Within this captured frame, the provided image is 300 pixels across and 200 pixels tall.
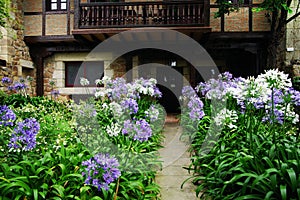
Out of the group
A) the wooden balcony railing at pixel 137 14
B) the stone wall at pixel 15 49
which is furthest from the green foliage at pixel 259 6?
the stone wall at pixel 15 49

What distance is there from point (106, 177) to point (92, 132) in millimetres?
1756

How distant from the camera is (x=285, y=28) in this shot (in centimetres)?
713

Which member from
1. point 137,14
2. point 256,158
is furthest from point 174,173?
point 137,14

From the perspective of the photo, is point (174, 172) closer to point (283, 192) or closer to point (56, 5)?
point (283, 192)

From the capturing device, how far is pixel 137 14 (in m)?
7.70

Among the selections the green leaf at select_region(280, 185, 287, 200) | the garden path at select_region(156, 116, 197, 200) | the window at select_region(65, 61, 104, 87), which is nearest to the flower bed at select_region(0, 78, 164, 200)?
the garden path at select_region(156, 116, 197, 200)

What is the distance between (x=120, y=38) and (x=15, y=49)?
2.95m

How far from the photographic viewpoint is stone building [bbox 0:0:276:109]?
765 centimetres

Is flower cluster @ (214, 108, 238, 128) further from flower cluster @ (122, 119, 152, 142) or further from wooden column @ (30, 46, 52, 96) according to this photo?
wooden column @ (30, 46, 52, 96)

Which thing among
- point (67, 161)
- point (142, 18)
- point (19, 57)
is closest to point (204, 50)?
point (142, 18)

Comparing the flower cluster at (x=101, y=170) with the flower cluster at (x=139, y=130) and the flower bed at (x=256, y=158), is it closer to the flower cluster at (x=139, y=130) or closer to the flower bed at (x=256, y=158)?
the flower cluster at (x=139, y=130)

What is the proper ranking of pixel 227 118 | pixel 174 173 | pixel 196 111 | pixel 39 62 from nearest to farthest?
pixel 227 118 → pixel 174 173 → pixel 196 111 → pixel 39 62

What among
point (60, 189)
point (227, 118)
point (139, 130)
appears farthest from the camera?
point (227, 118)

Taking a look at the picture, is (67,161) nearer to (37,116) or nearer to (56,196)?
(56,196)
